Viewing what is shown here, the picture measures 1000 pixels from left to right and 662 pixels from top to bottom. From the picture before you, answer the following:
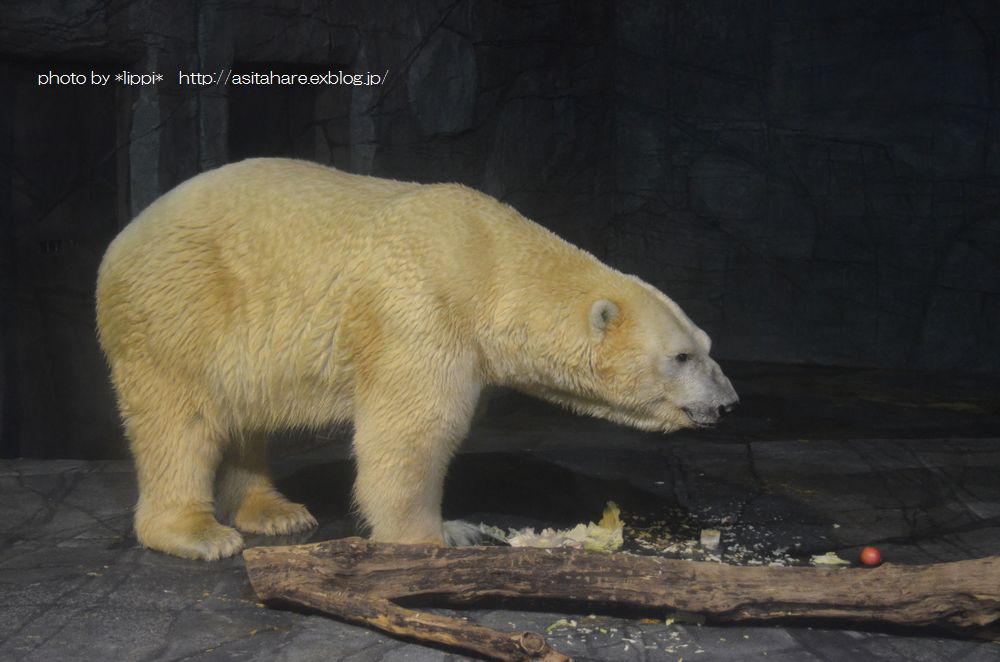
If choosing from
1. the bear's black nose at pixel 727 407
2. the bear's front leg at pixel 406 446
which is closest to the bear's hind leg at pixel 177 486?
the bear's front leg at pixel 406 446

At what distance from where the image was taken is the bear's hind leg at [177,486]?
429 centimetres

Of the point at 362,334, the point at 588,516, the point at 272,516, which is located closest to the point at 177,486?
the point at 272,516

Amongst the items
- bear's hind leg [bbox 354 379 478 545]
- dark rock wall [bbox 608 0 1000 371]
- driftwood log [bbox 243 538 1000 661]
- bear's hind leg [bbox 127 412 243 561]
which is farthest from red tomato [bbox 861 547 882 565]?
dark rock wall [bbox 608 0 1000 371]

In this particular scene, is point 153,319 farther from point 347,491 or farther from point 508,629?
point 508,629

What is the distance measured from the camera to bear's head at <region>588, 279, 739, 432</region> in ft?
13.5

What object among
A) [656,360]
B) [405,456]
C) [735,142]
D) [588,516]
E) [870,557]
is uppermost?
[735,142]

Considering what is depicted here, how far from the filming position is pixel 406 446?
159 inches

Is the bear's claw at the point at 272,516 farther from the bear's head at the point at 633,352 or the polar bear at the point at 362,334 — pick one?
the bear's head at the point at 633,352

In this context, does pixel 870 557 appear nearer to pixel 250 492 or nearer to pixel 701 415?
pixel 701 415

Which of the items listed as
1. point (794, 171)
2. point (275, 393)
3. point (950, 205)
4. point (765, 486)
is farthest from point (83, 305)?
point (950, 205)

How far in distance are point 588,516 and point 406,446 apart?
1123mm

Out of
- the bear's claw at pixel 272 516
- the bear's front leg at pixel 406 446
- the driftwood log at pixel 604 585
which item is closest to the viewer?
the driftwood log at pixel 604 585

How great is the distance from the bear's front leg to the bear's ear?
0.49 metres

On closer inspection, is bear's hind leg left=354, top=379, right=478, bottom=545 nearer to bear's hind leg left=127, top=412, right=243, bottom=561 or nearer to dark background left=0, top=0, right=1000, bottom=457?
bear's hind leg left=127, top=412, right=243, bottom=561
